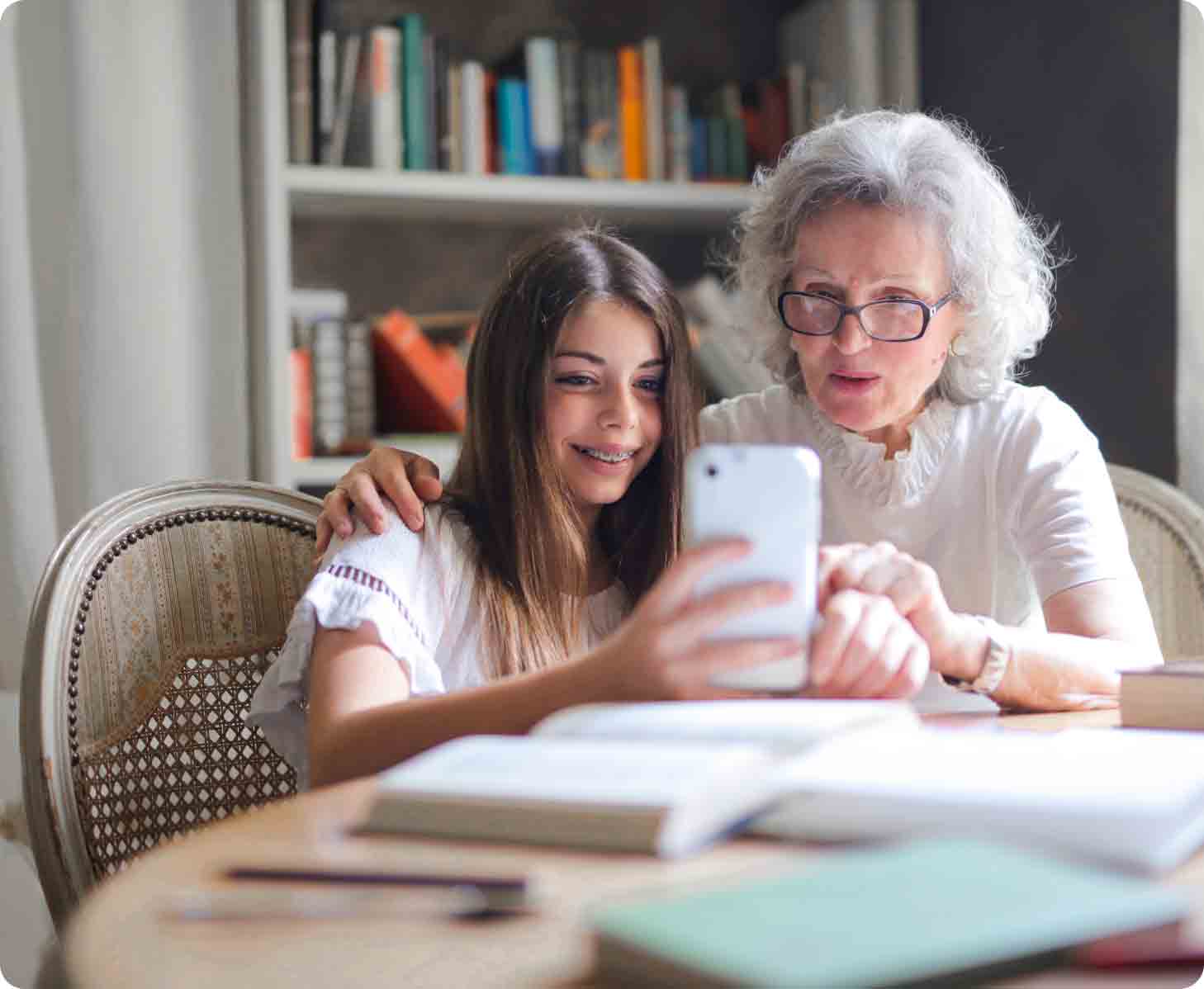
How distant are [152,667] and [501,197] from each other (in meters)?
1.51

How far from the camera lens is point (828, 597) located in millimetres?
946

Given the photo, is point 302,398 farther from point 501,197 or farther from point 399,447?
point 501,197

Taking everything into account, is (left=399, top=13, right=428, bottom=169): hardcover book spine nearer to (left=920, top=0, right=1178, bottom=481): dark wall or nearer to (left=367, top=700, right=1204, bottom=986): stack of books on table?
(left=920, top=0, right=1178, bottom=481): dark wall

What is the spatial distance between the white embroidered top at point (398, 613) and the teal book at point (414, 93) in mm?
1386

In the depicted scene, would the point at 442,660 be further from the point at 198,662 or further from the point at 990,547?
the point at 990,547

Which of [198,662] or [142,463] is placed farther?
[142,463]

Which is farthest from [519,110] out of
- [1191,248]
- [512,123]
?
[1191,248]

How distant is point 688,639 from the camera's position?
0.80 metres

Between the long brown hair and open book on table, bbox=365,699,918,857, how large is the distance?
1.84 ft

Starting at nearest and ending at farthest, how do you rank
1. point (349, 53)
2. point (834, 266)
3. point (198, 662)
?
point (198, 662) < point (834, 266) < point (349, 53)

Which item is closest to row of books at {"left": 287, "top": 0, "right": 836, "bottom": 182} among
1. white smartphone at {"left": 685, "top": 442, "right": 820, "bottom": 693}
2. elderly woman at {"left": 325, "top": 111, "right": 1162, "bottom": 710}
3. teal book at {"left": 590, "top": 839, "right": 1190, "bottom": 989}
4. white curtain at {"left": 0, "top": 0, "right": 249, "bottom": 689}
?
white curtain at {"left": 0, "top": 0, "right": 249, "bottom": 689}

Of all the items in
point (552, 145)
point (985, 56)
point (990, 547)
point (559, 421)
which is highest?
point (985, 56)

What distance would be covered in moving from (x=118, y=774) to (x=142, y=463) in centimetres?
114

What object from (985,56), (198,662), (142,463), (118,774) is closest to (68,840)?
(118,774)
